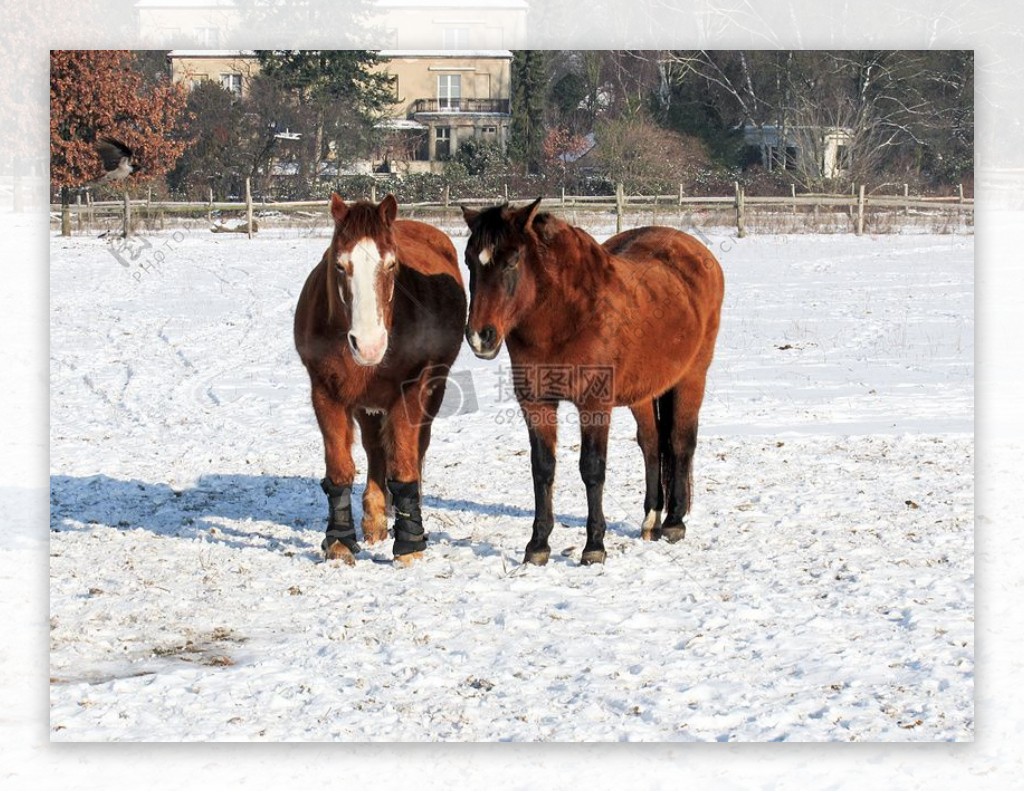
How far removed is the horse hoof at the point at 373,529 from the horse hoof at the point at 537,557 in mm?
984

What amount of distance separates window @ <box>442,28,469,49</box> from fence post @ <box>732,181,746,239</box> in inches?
404

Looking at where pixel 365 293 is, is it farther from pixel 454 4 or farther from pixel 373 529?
pixel 454 4

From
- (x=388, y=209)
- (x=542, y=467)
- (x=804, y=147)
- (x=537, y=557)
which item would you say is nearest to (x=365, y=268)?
(x=388, y=209)

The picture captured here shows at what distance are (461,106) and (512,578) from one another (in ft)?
17.1

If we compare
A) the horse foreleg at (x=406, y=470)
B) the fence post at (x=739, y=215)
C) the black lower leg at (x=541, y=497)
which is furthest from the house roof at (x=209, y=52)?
the fence post at (x=739, y=215)

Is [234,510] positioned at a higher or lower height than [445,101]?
lower

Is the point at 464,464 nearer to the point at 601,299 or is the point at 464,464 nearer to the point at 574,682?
the point at 601,299

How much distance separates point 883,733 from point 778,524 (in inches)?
115

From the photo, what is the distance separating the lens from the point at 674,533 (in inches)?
288

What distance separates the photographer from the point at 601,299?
6.53 meters

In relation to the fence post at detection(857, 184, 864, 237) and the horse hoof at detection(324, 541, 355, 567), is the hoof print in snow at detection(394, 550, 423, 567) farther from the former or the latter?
the fence post at detection(857, 184, 864, 237)

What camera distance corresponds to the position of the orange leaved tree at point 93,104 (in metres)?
9.66

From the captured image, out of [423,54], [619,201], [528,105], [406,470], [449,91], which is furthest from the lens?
[619,201]

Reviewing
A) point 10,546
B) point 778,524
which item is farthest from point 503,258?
point 10,546
